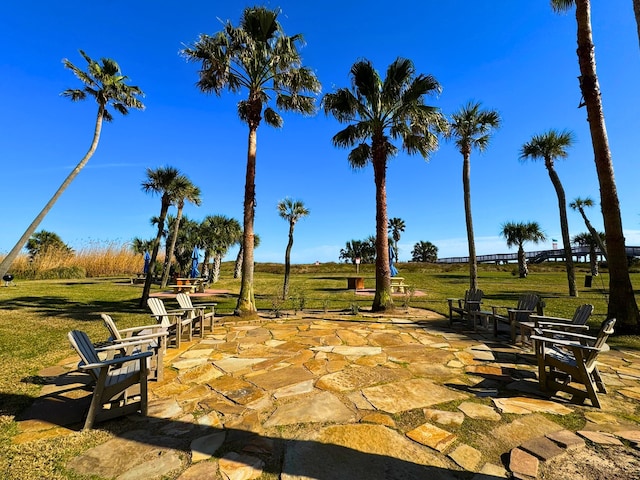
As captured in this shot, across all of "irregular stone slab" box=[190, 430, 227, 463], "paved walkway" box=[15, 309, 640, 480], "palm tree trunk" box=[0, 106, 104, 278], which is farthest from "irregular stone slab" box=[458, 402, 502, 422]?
"palm tree trunk" box=[0, 106, 104, 278]

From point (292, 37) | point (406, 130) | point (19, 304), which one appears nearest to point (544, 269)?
point (406, 130)

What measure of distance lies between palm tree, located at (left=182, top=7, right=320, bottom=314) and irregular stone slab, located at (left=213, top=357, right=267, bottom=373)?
4183mm

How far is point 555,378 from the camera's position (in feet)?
12.6

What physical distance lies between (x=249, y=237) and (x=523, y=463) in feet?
27.2

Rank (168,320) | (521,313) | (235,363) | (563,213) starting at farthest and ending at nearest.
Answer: (563,213), (521,313), (168,320), (235,363)

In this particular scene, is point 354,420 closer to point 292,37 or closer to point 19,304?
point 292,37

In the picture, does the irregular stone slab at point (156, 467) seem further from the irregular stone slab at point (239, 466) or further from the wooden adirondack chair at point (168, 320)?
the wooden adirondack chair at point (168, 320)

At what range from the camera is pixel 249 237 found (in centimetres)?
945

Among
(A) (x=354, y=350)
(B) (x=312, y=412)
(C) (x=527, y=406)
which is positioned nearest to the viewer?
(B) (x=312, y=412)

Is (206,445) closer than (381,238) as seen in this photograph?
Yes

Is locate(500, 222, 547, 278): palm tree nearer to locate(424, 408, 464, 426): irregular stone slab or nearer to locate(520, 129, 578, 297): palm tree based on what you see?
locate(520, 129, 578, 297): palm tree

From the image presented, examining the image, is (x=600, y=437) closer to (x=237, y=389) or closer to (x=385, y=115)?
(x=237, y=389)

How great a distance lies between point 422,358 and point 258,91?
9069mm

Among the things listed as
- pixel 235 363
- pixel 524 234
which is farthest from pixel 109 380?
pixel 524 234
